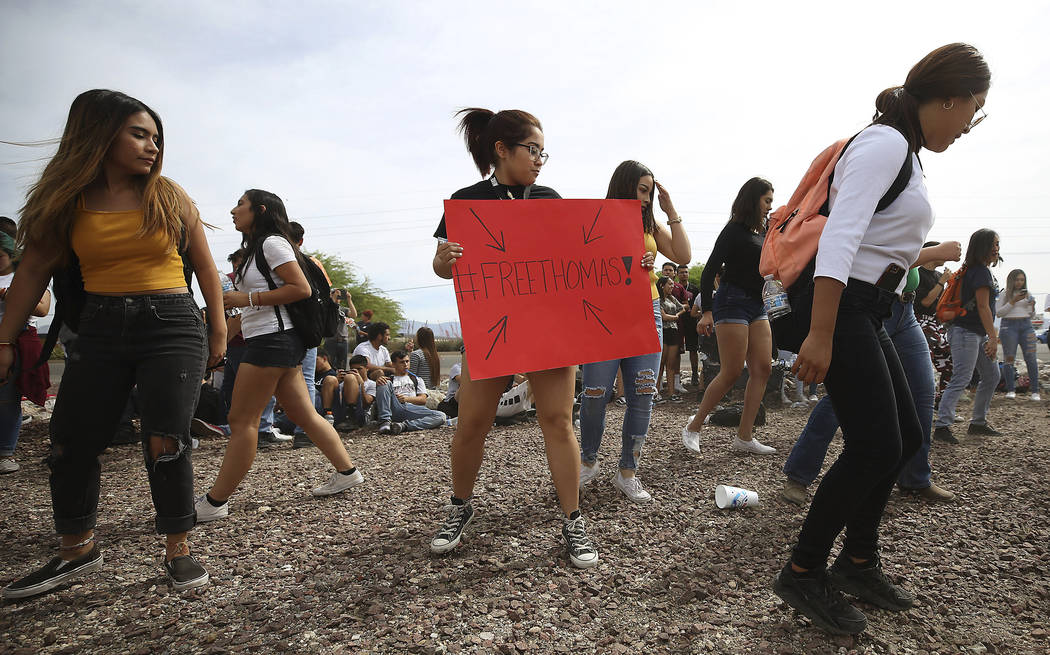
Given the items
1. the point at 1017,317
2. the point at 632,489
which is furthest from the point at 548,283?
the point at 1017,317

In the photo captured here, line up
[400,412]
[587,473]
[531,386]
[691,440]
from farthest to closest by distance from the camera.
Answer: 1. [400,412]
2. [691,440]
3. [587,473]
4. [531,386]

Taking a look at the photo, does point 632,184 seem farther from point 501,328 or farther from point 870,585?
point 870,585

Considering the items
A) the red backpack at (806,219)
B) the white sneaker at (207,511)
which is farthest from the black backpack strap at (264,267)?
the red backpack at (806,219)

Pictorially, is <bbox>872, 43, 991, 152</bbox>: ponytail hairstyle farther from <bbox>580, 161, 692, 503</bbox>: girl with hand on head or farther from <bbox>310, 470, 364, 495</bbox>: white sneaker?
<bbox>310, 470, 364, 495</bbox>: white sneaker

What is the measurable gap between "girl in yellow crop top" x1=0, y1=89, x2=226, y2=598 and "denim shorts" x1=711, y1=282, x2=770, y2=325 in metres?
3.62

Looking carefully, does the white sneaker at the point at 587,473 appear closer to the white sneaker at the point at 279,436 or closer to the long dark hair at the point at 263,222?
the long dark hair at the point at 263,222

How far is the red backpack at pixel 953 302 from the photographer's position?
5.56 metres

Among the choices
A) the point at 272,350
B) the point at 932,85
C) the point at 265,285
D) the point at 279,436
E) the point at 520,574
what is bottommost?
the point at 279,436

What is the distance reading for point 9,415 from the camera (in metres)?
4.78

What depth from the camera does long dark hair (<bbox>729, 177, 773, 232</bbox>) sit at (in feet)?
14.5

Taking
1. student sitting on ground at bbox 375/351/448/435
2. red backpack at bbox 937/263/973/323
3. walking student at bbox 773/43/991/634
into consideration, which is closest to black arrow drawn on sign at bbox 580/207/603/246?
walking student at bbox 773/43/991/634

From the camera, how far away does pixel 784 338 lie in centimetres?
216

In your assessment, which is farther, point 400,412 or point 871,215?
point 400,412

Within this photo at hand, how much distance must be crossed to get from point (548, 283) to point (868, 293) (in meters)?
1.33
